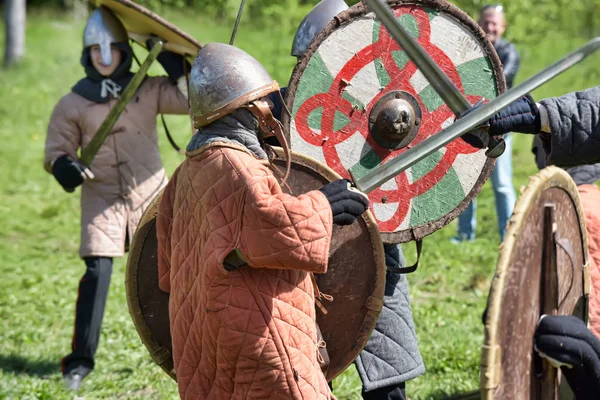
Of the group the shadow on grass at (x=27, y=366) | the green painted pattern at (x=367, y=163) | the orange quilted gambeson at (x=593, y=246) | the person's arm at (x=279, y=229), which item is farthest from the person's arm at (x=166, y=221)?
the shadow on grass at (x=27, y=366)

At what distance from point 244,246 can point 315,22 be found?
4.56 feet

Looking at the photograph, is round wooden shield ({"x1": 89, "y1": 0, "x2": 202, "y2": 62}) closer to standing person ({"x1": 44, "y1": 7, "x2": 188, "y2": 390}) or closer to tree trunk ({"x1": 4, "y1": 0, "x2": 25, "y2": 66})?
standing person ({"x1": 44, "y1": 7, "x2": 188, "y2": 390})

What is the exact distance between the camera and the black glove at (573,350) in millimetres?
2846

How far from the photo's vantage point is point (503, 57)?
301 inches

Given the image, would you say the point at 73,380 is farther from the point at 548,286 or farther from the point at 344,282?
the point at 548,286

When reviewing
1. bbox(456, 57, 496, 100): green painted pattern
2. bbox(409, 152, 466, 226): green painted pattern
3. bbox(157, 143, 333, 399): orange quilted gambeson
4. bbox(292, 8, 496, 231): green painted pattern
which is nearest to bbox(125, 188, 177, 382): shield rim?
bbox(157, 143, 333, 399): orange quilted gambeson

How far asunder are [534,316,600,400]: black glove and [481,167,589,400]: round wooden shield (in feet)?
0.13

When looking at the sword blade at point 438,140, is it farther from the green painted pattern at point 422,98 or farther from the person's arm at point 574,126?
the green painted pattern at point 422,98

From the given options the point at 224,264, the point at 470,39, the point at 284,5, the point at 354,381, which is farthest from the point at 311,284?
the point at 284,5

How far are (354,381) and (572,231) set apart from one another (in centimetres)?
237

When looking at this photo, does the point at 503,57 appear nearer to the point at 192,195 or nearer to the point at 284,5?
the point at 192,195

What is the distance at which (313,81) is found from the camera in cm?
368

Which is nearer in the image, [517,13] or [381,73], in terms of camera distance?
[381,73]

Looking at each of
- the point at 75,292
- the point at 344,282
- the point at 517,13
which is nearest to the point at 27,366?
the point at 75,292
